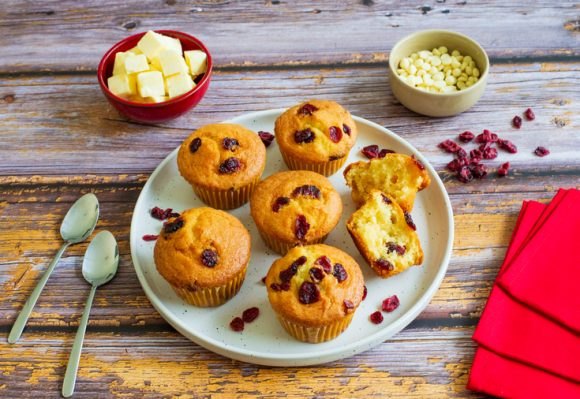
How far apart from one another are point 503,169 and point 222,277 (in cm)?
185

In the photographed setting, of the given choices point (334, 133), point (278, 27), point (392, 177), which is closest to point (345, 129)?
point (334, 133)

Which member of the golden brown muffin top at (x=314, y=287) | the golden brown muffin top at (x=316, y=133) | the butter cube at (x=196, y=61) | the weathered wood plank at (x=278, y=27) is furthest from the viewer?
the weathered wood plank at (x=278, y=27)

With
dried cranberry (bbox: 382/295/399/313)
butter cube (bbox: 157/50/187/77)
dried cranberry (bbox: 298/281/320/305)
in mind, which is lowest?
dried cranberry (bbox: 382/295/399/313)

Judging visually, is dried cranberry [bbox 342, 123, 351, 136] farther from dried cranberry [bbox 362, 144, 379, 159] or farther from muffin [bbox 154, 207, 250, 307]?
muffin [bbox 154, 207, 250, 307]

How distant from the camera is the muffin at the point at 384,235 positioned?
3144mm

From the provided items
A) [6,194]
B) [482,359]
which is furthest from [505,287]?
[6,194]

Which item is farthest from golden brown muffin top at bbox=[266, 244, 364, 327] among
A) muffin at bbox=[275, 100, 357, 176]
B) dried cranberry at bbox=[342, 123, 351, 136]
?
dried cranberry at bbox=[342, 123, 351, 136]

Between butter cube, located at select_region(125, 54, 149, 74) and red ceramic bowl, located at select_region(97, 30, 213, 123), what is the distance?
19 cm

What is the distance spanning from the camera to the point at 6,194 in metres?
3.80

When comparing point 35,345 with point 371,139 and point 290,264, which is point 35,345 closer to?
point 290,264

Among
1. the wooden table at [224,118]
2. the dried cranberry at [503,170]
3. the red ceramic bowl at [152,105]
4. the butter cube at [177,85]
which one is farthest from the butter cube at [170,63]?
the dried cranberry at [503,170]

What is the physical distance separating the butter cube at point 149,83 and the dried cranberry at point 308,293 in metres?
1.72

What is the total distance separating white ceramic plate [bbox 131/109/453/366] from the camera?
295 centimetres

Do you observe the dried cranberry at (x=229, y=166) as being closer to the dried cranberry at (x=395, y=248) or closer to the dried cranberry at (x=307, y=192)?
the dried cranberry at (x=307, y=192)
